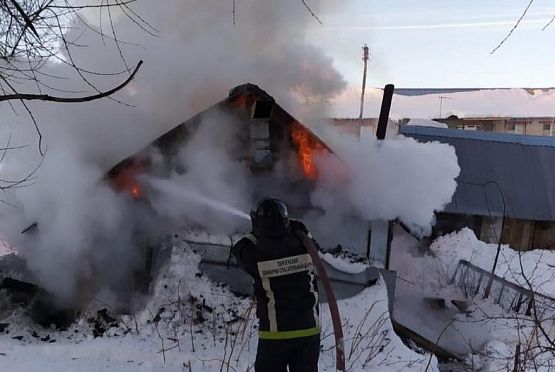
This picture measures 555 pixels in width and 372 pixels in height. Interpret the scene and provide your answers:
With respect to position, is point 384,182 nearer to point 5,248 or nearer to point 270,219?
point 270,219

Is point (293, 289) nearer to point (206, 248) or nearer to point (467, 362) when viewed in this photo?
point (206, 248)

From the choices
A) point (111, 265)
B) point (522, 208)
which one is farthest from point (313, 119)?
point (522, 208)

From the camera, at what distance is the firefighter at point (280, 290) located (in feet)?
12.2

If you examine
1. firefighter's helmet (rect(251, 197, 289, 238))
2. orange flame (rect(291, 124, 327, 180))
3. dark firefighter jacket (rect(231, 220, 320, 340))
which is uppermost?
orange flame (rect(291, 124, 327, 180))

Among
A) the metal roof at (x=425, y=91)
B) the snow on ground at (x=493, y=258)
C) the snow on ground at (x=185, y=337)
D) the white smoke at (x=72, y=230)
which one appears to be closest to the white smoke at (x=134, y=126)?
the white smoke at (x=72, y=230)

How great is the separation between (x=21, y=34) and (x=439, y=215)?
45.5 feet

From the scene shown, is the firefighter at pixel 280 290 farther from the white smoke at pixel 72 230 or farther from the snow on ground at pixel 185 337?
the white smoke at pixel 72 230

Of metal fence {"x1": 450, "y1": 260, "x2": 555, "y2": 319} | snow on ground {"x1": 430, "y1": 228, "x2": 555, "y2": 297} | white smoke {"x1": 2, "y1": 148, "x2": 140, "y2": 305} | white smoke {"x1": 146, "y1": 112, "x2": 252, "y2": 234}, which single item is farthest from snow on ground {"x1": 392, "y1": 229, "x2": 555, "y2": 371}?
white smoke {"x1": 2, "y1": 148, "x2": 140, "y2": 305}

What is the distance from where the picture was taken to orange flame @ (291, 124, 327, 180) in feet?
23.1

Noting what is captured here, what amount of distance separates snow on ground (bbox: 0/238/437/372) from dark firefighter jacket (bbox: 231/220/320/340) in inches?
40.5

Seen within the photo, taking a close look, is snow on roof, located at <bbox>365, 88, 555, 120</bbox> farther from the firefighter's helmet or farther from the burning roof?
the firefighter's helmet

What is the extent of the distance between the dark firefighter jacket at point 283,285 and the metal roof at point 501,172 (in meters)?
12.2

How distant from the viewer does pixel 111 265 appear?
264 inches

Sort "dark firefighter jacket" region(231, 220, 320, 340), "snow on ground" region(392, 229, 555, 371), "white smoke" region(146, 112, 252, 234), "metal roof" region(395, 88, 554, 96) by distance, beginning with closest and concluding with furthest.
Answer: "dark firefighter jacket" region(231, 220, 320, 340) → "snow on ground" region(392, 229, 555, 371) → "white smoke" region(146, 112, 252, 234) → "metal roof" region(395, 88, 554, 96)
